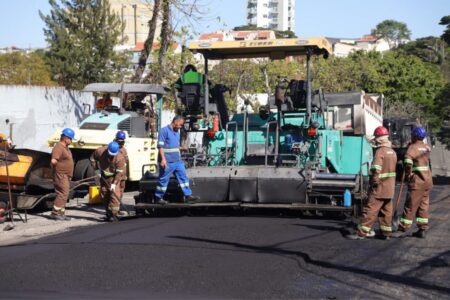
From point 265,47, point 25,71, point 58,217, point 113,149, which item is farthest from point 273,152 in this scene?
point 25,71

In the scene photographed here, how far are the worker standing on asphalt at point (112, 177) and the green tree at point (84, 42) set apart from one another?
27.2 meters

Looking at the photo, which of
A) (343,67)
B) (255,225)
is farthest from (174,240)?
(343,67)

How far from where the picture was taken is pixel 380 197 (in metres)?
9.66

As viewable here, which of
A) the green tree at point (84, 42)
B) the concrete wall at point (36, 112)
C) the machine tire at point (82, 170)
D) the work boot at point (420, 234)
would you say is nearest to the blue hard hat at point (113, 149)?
the machine tire at point (82, 170)

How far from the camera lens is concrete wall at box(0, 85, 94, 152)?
66.9 feet

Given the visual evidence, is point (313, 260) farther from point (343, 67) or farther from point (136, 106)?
point (343, 67)

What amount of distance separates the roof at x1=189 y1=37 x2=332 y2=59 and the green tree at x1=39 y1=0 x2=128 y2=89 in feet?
89.9

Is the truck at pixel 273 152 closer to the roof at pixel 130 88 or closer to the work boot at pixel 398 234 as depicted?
the work boot at pixel 398 234

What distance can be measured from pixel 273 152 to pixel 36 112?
11.0 meters

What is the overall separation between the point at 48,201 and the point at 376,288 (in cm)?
877

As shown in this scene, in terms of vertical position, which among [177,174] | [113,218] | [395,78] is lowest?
[113,218]

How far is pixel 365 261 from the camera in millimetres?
8188

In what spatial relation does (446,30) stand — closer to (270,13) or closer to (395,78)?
(395,78)

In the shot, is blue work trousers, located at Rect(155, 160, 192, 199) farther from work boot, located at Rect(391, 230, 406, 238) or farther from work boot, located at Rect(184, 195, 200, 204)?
work boot, located at Rect(391, 230, 406, 238)
